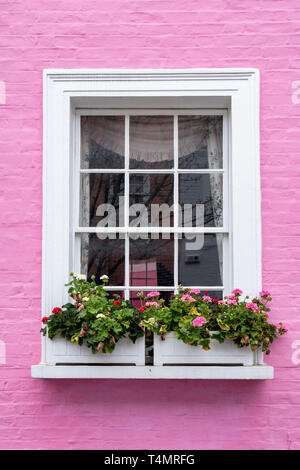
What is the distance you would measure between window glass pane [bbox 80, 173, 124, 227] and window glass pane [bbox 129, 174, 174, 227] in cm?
9

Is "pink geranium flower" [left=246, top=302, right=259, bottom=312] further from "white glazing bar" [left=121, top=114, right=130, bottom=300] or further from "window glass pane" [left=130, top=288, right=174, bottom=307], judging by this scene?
"white glazing bar" [left=121, top=114, right=130, bottom=300]

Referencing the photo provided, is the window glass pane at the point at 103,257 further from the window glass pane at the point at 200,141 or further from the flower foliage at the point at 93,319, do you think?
the window glass pane at the point at 200,141

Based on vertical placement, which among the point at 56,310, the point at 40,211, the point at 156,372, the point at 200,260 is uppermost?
the point at 40,211

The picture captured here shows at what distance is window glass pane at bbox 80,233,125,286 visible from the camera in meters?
3.29

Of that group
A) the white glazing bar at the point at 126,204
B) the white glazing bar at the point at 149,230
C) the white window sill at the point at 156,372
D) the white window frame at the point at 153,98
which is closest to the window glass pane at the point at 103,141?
the white glazing bar at the point at 126,204

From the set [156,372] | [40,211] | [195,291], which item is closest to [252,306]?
[195,291]

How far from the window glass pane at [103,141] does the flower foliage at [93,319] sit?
854mm

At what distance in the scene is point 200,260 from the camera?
3.29m

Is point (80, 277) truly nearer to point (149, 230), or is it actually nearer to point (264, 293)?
point (149, 230)

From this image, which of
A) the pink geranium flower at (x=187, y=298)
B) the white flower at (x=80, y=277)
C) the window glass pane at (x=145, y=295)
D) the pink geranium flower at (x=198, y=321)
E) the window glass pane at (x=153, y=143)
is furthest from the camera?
the window glass pane at (x=153, y=143)

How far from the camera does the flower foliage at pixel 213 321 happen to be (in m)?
2.83

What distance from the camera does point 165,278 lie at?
328 centimetres

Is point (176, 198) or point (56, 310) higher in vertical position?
point (176, 198)

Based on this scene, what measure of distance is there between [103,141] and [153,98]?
47 centimetres
